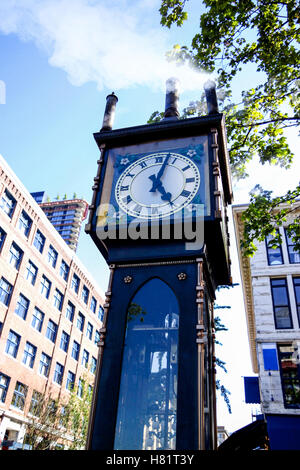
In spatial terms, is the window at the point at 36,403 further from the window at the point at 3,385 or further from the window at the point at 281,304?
the window at the point at 281,304

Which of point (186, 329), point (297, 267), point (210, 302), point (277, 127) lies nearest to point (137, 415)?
point (186, 329)

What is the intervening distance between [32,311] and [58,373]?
6.90 meters

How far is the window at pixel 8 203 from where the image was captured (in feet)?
82.6

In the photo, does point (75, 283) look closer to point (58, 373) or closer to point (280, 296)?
point (58, 373)

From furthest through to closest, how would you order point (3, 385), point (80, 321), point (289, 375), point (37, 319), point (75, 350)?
point (80, 321)
point (75, 350)
point (37, 319)
point (3, 385)
point (289, 375)

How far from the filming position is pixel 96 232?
183 inches

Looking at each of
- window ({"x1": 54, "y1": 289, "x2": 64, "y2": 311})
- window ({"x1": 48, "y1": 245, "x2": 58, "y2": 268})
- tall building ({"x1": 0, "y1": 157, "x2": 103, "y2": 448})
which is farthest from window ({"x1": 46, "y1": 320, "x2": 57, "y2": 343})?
window ({"x1": 48, "y1": 245, "x2": 58, "y2": 268})

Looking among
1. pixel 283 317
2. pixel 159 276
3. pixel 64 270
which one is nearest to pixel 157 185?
pixel 159 276

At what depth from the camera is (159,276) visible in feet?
14.1

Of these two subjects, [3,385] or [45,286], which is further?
[45,286]

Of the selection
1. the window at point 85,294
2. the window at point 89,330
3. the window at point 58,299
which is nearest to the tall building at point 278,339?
the window at point 58,299

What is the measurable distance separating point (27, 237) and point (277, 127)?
2219 centimetres

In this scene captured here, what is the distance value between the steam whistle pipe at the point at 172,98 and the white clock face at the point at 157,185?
39.1 inches
